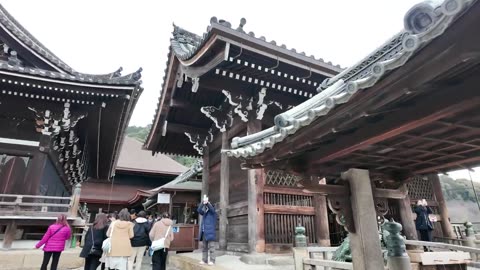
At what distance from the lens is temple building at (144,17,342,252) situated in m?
6.43

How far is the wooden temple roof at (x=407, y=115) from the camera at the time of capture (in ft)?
4.91

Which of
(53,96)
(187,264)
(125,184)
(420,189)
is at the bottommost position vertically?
(187,264)

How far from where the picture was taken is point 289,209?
24.2 feet

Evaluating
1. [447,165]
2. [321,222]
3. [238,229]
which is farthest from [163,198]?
[447,165]

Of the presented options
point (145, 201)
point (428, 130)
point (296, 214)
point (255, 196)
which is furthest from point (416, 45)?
point (145, 201)

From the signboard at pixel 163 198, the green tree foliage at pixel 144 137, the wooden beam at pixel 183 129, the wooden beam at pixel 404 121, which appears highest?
the green tree foliage at pixel 144 137

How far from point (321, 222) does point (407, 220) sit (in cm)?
303

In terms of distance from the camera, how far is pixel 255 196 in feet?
22.7

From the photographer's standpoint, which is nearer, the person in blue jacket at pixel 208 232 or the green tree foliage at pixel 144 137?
the person in blue jacket at pixel 208 232

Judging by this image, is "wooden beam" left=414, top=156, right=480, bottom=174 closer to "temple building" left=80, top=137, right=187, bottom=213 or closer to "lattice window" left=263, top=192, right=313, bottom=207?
"lattice window" left=263, top=192, right=313, bottom=207

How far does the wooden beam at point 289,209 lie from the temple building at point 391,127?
3.57 metres

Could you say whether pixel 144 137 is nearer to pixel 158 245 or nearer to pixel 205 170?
pixel 205 170

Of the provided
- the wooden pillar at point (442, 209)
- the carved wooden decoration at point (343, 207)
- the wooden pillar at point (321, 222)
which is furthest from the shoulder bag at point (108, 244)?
the wooden pillar at point (442, 209)

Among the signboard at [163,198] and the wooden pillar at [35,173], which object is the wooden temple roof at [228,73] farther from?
the signboard at [163,198]
